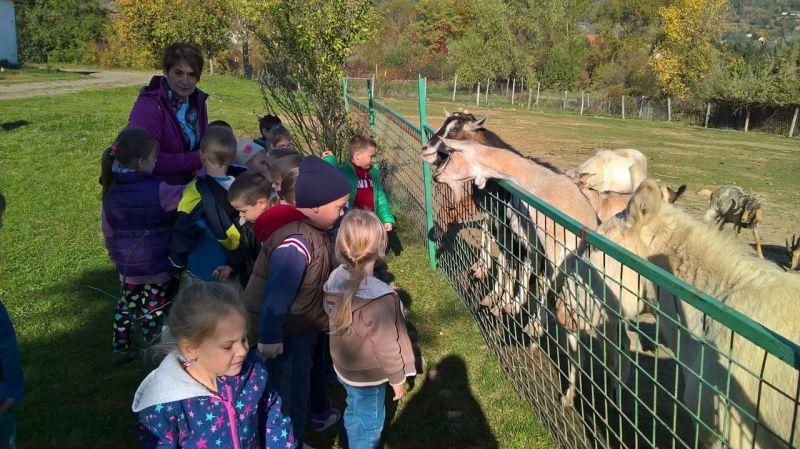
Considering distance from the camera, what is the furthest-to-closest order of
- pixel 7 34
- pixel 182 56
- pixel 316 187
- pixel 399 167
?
1. pixel 7 34
2. pixel 399 167
3. pixel 182 56
4. pixel 316 187

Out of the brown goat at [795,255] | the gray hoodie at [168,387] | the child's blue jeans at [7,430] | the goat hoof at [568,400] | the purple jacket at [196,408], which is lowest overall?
the brown goat at [795,255]

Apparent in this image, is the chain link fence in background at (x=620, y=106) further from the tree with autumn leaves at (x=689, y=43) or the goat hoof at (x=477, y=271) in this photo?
the goat hoof at (x=477, y=271)

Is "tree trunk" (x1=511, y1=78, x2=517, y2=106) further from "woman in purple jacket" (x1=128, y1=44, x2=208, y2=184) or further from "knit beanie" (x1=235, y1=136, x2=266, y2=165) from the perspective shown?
"woman in purple jacket" (x1=128, y1=44, x2=208, y2=184)

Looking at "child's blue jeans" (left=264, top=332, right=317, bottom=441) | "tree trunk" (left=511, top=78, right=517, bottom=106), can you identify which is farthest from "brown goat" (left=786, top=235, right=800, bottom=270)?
"tree trunk" (left=511, top=78, right=517, bottom=106)

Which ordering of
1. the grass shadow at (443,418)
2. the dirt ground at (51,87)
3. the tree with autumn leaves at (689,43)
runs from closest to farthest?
the grass shadow at (443,418), the dirt ground at (51,87), the tree with autumn leaves at (689,43)

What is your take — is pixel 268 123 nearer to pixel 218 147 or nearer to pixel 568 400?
pixel 218 147

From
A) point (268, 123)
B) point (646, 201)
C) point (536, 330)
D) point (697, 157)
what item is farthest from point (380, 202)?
point (697, 157)

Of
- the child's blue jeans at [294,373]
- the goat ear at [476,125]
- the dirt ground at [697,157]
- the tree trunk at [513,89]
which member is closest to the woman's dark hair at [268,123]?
the goat ear at [476,125]

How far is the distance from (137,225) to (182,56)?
1331mm

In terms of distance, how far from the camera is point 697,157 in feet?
68.6

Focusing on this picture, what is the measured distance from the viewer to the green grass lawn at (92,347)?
13.2ft

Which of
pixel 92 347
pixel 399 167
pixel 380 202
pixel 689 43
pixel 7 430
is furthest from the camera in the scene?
pixel 689 43

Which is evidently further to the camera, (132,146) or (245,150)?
(245,150)

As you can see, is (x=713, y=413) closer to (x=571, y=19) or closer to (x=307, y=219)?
(x=307, y=219)
